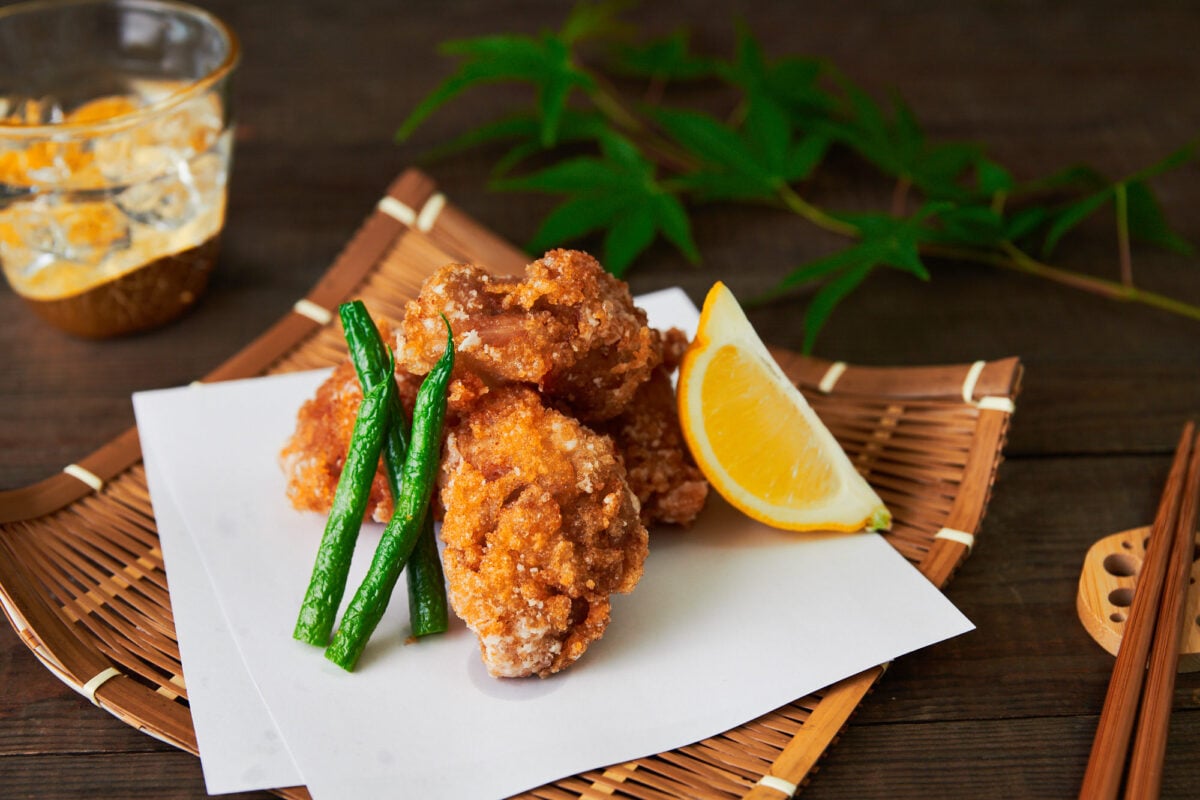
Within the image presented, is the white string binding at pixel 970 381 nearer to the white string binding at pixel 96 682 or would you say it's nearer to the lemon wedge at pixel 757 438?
the lemon wedge at pixel 757 438

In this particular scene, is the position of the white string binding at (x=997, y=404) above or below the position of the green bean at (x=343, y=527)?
above

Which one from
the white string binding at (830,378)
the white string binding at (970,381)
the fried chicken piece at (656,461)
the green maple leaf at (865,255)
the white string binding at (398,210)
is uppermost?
the green maple leaf at (865,255)

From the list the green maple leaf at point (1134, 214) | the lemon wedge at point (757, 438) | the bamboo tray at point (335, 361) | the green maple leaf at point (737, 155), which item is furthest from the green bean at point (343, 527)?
the green maple leaf at point (1134, 214)

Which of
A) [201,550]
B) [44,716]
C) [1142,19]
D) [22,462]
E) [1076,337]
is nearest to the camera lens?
[44,716]

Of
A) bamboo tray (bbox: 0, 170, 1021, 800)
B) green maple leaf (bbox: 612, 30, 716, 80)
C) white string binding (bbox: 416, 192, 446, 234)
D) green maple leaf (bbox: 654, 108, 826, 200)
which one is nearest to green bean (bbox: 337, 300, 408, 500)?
bamboo tray (bbox: 0, 170, 1021, 800)

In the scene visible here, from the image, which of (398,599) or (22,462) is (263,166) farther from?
(398,599)

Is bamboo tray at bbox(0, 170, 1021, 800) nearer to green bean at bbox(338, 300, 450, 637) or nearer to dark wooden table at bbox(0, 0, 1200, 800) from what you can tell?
dark wooden table at bbox(0, 0, 1200, 800)

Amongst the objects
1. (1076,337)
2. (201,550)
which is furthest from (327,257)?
(1076,337)

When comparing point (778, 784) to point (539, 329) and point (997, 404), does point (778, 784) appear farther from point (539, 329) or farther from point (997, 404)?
point (997, 404)
